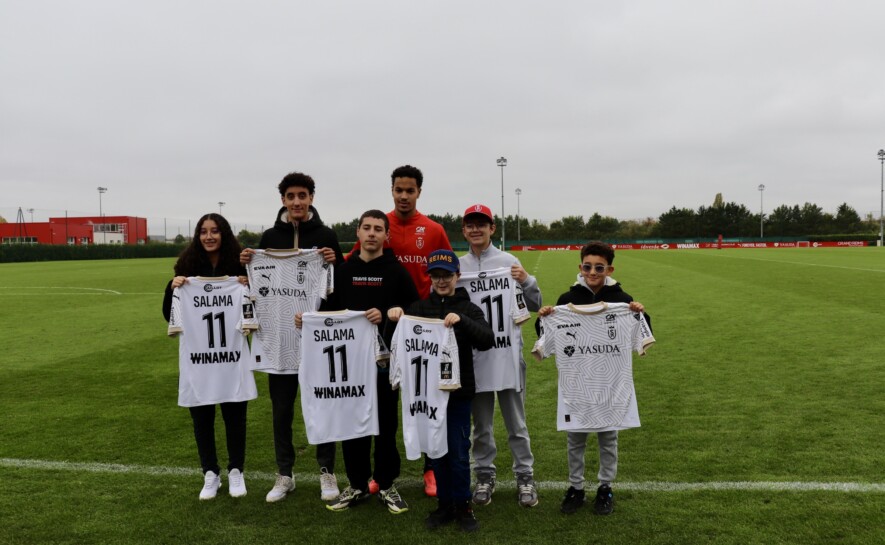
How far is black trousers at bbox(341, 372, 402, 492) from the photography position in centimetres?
422

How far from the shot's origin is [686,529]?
371 centimetres

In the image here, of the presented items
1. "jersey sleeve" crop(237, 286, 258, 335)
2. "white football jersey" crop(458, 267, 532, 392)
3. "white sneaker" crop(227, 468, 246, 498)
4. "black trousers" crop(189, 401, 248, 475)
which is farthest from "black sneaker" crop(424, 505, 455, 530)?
"jersey sleeve" crop(237, 286, 258, 335)

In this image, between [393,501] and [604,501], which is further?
[393,501]

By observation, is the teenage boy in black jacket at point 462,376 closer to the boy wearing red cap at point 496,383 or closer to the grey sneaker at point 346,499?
the boy wearing red cap at point 496,383

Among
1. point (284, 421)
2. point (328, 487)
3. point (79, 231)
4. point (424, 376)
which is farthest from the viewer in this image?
point (79, 231)

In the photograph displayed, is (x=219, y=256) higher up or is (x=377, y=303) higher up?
(x=219, y=256)

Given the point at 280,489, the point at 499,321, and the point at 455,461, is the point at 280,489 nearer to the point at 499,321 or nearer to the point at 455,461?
the point at 455,461

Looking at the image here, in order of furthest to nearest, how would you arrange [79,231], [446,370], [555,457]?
[79,231]
[555,457]
[446,370]

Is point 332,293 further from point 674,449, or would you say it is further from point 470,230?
point 674,449

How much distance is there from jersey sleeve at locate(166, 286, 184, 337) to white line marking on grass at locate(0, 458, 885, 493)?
4.10ft

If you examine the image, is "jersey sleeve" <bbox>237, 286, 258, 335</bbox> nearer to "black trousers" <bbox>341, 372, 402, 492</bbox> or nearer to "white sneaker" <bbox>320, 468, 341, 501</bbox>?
"black trousers" <bbox>341, 372, 402, 492</bbox>

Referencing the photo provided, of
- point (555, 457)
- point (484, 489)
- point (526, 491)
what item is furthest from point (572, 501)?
point (555, 457)

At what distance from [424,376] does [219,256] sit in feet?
6.32

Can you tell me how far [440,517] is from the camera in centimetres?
383
